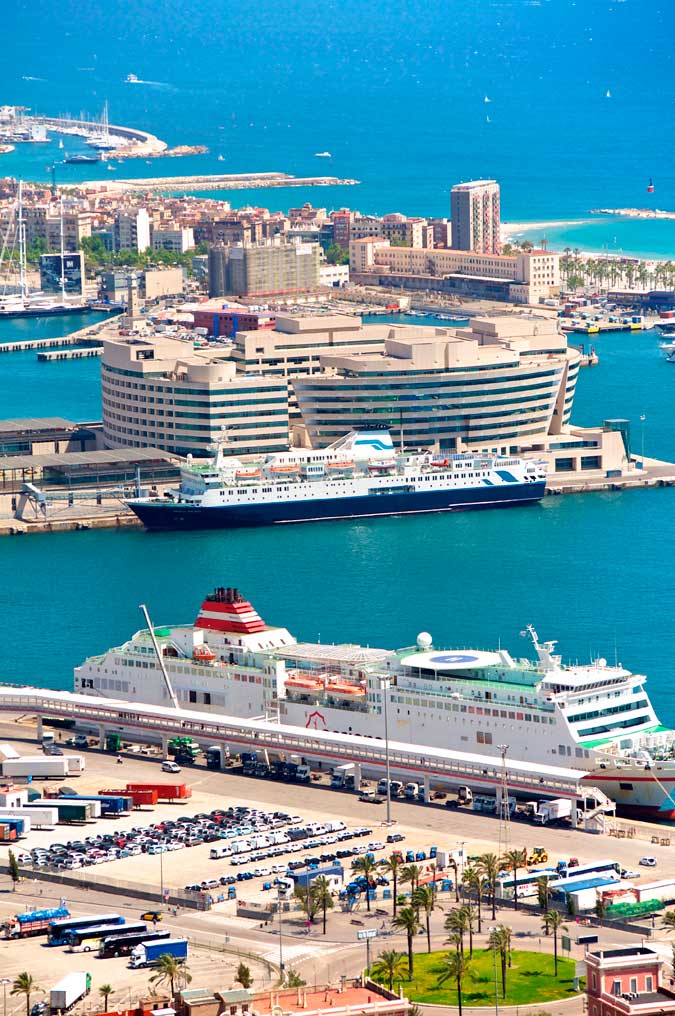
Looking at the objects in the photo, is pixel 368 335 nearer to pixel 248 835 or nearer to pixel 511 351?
pixel 511 351

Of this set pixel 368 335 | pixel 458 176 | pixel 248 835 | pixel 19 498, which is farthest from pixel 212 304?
pixel 458 176

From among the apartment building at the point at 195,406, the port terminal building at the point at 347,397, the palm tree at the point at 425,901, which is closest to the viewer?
the palm tree at the point at 425,901

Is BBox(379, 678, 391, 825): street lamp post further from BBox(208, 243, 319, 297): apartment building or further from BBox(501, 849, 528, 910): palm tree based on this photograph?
BBox(208, 243, 319, 297): apartment building

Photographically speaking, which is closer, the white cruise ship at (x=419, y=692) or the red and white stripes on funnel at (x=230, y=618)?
the white cruise ship at (x=419, y=692)

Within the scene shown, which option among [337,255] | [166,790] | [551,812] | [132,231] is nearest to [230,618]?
[166,790]

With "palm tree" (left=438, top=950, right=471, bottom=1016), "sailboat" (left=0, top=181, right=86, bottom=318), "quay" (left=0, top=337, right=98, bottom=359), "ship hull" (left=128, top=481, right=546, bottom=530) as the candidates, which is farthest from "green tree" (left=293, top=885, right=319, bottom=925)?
"sailboat" (left=0, top=181, right=86, bottom=318)

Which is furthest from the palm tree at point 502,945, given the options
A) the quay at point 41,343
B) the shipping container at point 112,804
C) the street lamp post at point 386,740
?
the quay at point 41,343

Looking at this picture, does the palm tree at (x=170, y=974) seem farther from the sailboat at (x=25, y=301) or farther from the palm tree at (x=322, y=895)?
the sailboat at (x=25, y=301)

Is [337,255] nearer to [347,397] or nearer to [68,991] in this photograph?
[347,397]
